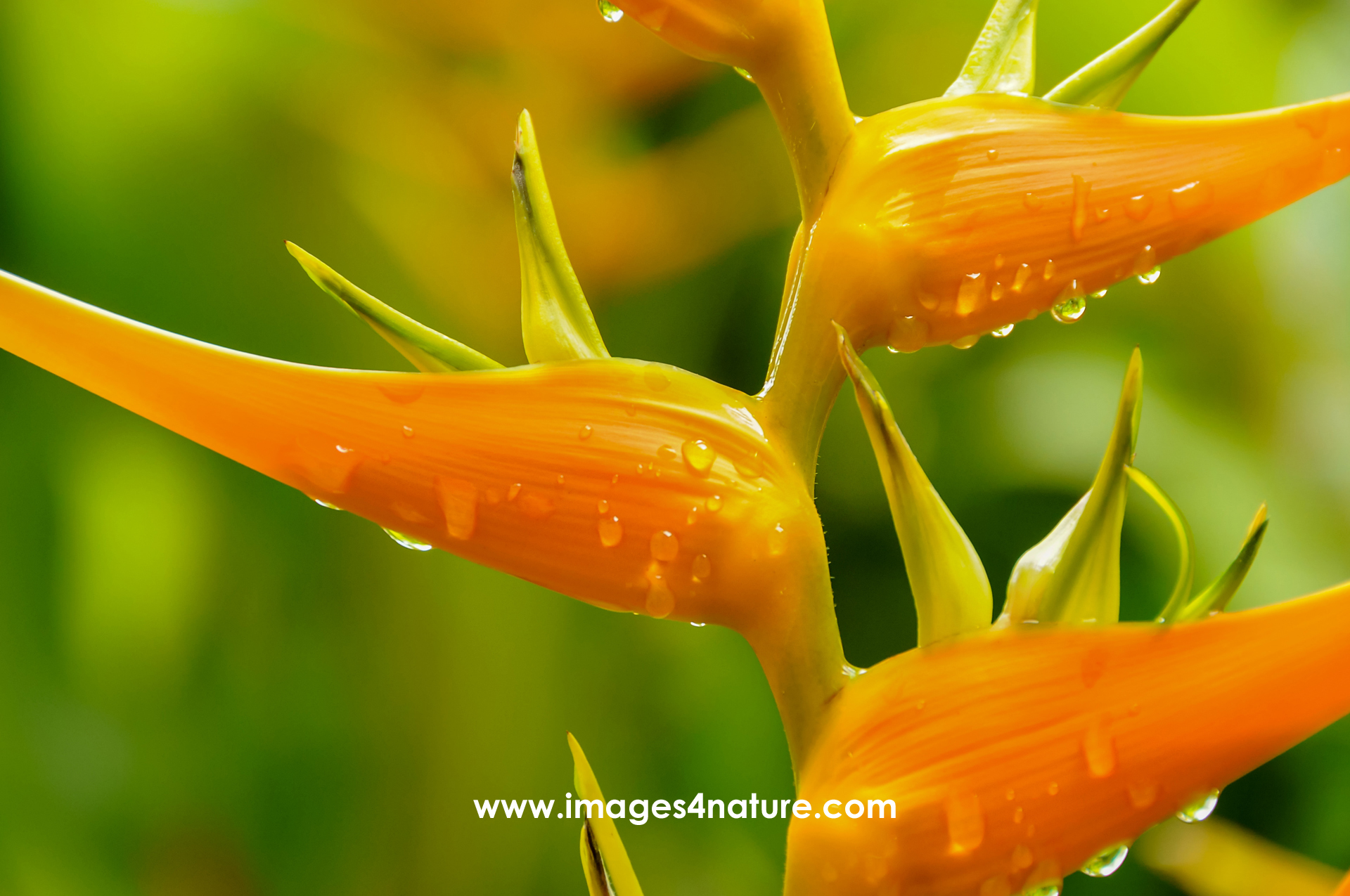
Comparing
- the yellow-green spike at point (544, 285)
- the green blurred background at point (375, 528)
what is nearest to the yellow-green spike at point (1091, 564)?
the yellow-green spike at point (544, 285)

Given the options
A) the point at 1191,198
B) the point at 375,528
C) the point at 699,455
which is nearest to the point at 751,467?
the point at 699,455

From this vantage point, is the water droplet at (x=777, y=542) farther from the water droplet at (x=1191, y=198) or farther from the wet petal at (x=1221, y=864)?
the wet petal at (x=1221, y=864)

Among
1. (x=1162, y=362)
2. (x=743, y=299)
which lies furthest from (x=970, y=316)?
(x=1162, y=362)

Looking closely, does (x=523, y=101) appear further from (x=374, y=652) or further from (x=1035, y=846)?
(x=1035, y=846)

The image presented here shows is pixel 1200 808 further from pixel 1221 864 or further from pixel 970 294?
pixel 1221 864

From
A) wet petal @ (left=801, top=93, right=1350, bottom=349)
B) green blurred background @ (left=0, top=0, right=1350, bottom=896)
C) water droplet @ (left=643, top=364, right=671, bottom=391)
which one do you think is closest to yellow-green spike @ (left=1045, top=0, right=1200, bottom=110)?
wet petal @ (left=801, top=93, right=1350, bottom=349)

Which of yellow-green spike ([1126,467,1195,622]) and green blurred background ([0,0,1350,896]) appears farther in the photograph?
green blurred background ([0,0,1350,896])

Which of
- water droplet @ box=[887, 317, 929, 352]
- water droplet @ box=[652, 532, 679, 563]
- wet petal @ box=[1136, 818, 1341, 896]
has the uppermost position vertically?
water droplet @ box=[887, 317, 929, 352]

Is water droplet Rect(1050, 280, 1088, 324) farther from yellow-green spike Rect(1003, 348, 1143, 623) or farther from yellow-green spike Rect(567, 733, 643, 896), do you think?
yellow-green spike Rect(567, 733, 643, 896)
